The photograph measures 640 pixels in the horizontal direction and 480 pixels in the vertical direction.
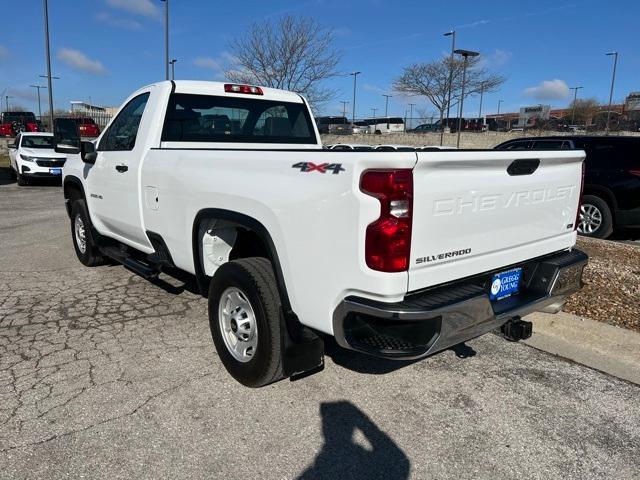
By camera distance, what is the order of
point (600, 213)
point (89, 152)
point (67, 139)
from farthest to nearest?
point (600, 213) < point (67, 139) < point (89, 152)

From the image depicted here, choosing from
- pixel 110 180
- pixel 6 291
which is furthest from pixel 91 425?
pixel 6 291

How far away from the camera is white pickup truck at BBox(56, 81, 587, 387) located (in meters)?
2.43

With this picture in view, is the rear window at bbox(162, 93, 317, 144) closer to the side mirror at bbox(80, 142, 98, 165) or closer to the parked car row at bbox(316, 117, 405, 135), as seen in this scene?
the side mirror at bbox(80, 142, 98, 165)

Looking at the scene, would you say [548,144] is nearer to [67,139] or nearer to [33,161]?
[67,139]

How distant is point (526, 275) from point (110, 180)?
150 inches

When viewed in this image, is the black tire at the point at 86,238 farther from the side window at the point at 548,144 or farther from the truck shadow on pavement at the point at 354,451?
the side window at the point at 548,144

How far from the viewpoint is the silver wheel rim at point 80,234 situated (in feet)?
20.0

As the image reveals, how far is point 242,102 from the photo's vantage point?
503 centimetres

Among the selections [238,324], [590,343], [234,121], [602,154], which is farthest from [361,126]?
[238,324]

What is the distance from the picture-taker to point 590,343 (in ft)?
13.5

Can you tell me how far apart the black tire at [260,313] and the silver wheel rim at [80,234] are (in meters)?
3.42

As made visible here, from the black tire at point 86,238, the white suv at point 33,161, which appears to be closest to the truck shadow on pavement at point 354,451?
the black tire at point 86,238

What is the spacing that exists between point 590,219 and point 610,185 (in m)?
0.64

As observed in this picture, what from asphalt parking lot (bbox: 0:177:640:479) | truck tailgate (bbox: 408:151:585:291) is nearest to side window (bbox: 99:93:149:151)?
asphalt parking lot (bbox: 0:177:640:479)
